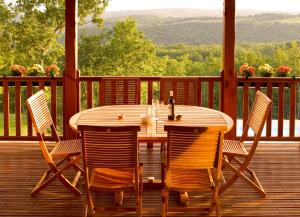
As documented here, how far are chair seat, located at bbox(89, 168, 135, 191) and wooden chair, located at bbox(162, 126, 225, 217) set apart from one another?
302 mm

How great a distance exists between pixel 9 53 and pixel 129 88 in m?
15.5

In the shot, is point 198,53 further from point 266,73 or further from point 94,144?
point 94,144

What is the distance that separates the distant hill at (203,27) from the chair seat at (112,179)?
17.8 meters

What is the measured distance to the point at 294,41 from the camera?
22.2 metres

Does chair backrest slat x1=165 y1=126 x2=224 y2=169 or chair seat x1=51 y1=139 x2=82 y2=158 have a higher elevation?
chair backrest slat x1=165 y1=126 x2=224 y2=169

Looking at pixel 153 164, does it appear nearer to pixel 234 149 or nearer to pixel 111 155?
pixel 234 149

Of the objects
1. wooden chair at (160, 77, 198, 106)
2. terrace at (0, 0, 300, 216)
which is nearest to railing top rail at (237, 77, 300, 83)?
terrace at (0, 0, 300, 216)

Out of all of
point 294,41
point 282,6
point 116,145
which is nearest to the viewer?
point 116,145

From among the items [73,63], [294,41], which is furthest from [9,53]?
[73,63]

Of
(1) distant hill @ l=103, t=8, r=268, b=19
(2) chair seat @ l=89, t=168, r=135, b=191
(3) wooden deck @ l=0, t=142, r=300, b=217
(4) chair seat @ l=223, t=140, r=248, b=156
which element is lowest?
(3) wooden deck @ l=0, t=142, r=300, b=217

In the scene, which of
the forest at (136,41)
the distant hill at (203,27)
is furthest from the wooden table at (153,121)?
the distant hill at (203,27)

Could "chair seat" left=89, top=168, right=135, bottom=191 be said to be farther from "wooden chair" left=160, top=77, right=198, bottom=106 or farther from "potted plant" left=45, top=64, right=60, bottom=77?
"potted plant" left=45, top=64, right=60, bottom=77

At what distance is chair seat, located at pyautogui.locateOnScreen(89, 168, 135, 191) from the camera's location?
3891 mm

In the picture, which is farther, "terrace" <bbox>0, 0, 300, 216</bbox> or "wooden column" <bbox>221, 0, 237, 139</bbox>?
"wooden column" <bbox>221, 0, 237, 139</bbox>
